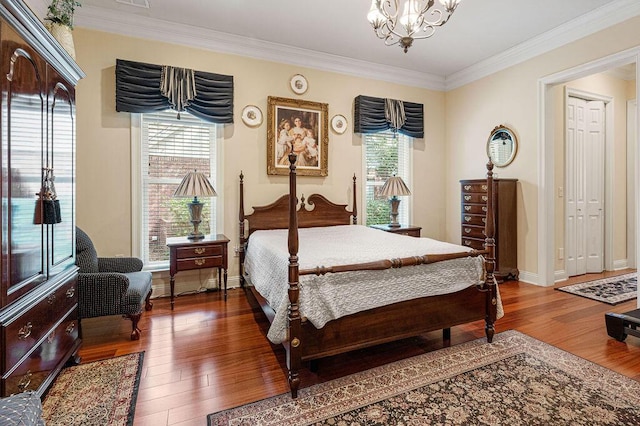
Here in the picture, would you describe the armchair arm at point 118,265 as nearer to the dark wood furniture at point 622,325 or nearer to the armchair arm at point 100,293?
the armchair arm at point 100,293

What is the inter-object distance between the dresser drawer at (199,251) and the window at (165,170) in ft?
1.76

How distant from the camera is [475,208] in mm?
4473

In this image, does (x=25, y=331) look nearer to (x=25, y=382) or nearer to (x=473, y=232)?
(x=25, y=382)

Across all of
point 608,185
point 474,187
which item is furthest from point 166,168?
point 608,185

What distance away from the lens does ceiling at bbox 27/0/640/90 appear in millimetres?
3355

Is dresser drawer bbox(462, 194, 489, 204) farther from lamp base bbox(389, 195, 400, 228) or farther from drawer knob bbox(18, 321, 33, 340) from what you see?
drawer knob bbox(18, 321, 33, 340)

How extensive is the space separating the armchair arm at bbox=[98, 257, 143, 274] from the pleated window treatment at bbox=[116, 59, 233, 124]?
5.31ft

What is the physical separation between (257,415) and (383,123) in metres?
4.22

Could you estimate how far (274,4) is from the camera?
333 centimetres

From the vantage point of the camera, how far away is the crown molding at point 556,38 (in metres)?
3.30

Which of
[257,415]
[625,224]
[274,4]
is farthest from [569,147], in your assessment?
[257,415]

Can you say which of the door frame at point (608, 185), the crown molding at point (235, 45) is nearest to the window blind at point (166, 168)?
the crown molding at point (235, 45)

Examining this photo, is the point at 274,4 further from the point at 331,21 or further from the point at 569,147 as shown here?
the point at 569,147

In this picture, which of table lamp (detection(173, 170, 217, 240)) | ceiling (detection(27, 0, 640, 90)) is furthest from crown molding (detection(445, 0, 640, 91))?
table lamp (detection(173, 170, 217, 240))
